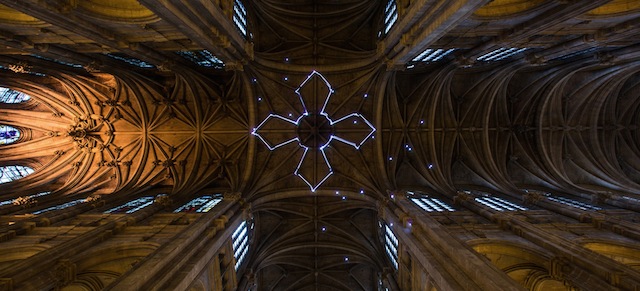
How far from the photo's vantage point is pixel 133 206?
64.7ft

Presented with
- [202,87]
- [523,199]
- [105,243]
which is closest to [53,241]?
[105,243]

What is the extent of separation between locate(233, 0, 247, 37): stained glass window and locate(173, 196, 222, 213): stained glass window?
11.5 meters

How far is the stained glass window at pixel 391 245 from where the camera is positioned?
20.2m

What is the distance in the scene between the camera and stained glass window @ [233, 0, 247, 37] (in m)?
21.0

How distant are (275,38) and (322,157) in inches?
400

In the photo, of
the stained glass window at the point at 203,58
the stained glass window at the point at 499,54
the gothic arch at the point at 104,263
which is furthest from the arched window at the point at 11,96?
the stained glass window at the point at 499,54

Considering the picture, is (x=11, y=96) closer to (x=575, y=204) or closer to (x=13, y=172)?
(x=13, y=172)

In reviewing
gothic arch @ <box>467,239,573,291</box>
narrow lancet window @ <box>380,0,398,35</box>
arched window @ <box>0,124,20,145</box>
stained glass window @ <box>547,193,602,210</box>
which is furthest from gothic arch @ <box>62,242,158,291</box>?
stained glass window @ <box>547,193,602,210</box>

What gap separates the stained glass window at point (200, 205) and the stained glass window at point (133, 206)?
237cm

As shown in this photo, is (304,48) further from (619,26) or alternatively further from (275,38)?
(619,26)

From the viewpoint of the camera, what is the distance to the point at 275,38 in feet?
83.2

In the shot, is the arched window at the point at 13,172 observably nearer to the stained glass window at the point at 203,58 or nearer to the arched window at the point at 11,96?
the arched window at the point at 11,96

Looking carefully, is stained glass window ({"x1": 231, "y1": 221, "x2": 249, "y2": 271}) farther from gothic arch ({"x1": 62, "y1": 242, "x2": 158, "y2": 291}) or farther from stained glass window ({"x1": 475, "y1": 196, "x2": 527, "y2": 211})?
stained glass window ({"x1": 475, "y1": 196, "x2": 527, "y2": 211})

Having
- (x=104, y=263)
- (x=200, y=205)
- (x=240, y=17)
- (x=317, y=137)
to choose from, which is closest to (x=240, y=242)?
(x=200, y=205)
